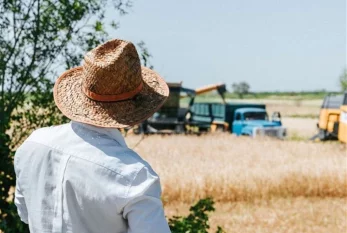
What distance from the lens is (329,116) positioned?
2080 cm

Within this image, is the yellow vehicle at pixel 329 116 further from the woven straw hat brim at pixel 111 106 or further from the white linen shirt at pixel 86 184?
the white linen shirt at pixel 86 184

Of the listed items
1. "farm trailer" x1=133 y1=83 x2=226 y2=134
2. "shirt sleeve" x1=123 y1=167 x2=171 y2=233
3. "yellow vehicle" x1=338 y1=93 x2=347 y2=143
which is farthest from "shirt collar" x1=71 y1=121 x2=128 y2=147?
"farm trailer" x1=133 y1=83 x2=226 y2=134

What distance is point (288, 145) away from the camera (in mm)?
17109

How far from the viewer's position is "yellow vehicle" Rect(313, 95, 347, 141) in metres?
20.5

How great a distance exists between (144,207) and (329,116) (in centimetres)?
1989

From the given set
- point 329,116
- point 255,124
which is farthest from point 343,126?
point 255,124

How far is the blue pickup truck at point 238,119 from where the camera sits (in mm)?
21922

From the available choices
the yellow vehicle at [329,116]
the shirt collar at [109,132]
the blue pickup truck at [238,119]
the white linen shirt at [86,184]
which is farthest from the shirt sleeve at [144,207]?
the blue pickup truck at [238,119]

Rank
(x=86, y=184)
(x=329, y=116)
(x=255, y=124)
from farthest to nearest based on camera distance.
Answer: (x=255, y=124), (x=329, y=116), (x=86, y=184)

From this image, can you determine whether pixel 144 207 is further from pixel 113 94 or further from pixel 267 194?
pixel 267 194

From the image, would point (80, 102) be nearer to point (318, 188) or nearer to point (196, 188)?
point (196, 188)

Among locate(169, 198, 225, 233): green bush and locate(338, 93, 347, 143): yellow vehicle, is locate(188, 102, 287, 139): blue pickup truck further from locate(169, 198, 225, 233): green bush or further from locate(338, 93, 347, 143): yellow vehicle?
locate(169, 198, 225, 233): green bush

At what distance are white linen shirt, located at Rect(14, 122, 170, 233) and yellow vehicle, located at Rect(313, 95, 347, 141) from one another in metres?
18.8

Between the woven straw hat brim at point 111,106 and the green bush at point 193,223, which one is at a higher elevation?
the woven straw hat brim at point 111,106
